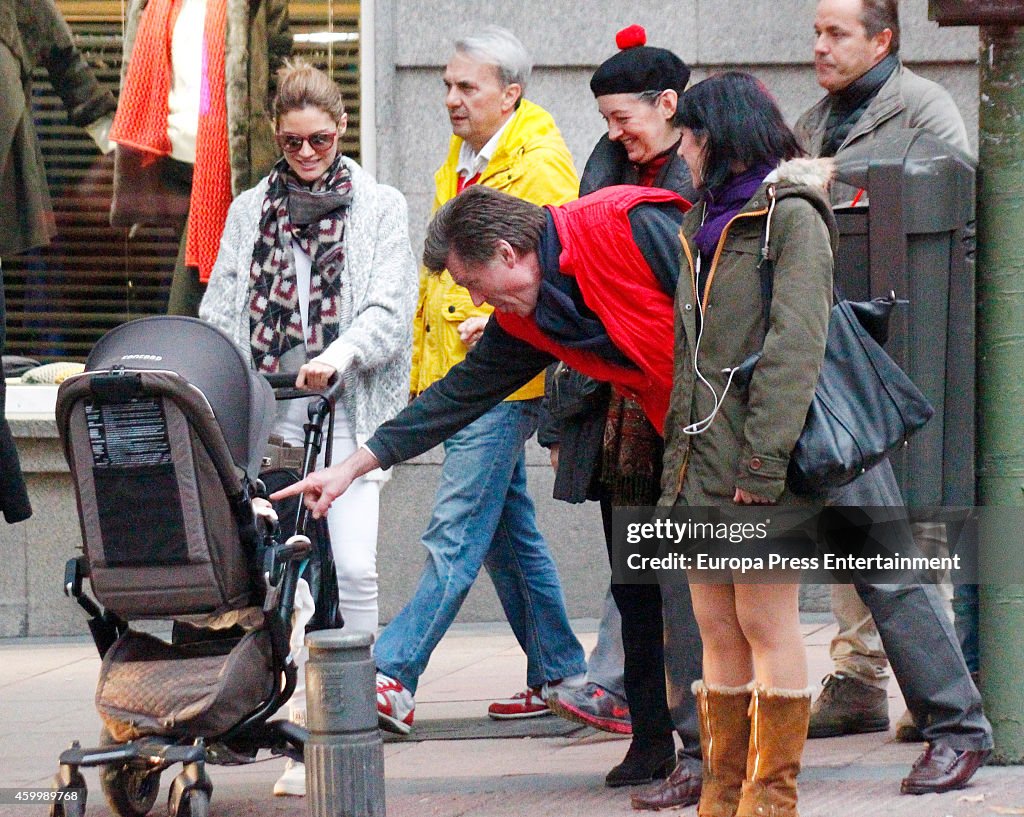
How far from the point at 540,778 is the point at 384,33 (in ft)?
14.1

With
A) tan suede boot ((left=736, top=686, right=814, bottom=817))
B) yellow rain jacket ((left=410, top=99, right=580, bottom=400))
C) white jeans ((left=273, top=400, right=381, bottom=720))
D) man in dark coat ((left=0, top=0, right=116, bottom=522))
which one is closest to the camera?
tan suede boot ((left=736, top=686, right=814, bottom=817))

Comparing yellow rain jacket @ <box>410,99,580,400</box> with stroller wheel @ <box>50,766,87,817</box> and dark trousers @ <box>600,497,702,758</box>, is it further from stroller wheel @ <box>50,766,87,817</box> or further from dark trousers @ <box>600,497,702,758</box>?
stroller wheel @ <box>50,766,87,817</box>

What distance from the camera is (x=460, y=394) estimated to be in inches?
191

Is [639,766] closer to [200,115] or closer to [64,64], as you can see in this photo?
[200,115]

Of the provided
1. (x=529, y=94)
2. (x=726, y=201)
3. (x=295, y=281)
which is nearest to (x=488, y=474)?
(x=295, y=281)

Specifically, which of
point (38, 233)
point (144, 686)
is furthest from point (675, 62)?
point (38, 233)

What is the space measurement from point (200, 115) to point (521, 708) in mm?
3628

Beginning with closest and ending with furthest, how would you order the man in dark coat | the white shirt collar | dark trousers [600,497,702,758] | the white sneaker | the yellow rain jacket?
dark trousers [600,497,702,758], the white sneaker, the yellow rain jacket, the white shirt collar, the man in dark coat

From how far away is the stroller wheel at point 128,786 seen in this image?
460cm

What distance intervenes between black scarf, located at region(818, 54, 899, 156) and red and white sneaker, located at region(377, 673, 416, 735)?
229 centimetres

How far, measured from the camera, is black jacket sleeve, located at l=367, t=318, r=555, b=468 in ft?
15.8

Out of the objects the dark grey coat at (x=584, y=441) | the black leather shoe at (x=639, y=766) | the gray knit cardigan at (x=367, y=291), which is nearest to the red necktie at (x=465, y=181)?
the gray knit cardigan at (x=367, y=291)

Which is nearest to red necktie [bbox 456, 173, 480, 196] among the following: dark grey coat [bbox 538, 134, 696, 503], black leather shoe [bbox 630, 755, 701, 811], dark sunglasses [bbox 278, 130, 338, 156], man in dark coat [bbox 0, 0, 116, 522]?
dark sunglasses [bbox 278, 130, 338, 156]

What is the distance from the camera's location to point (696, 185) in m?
4.34
